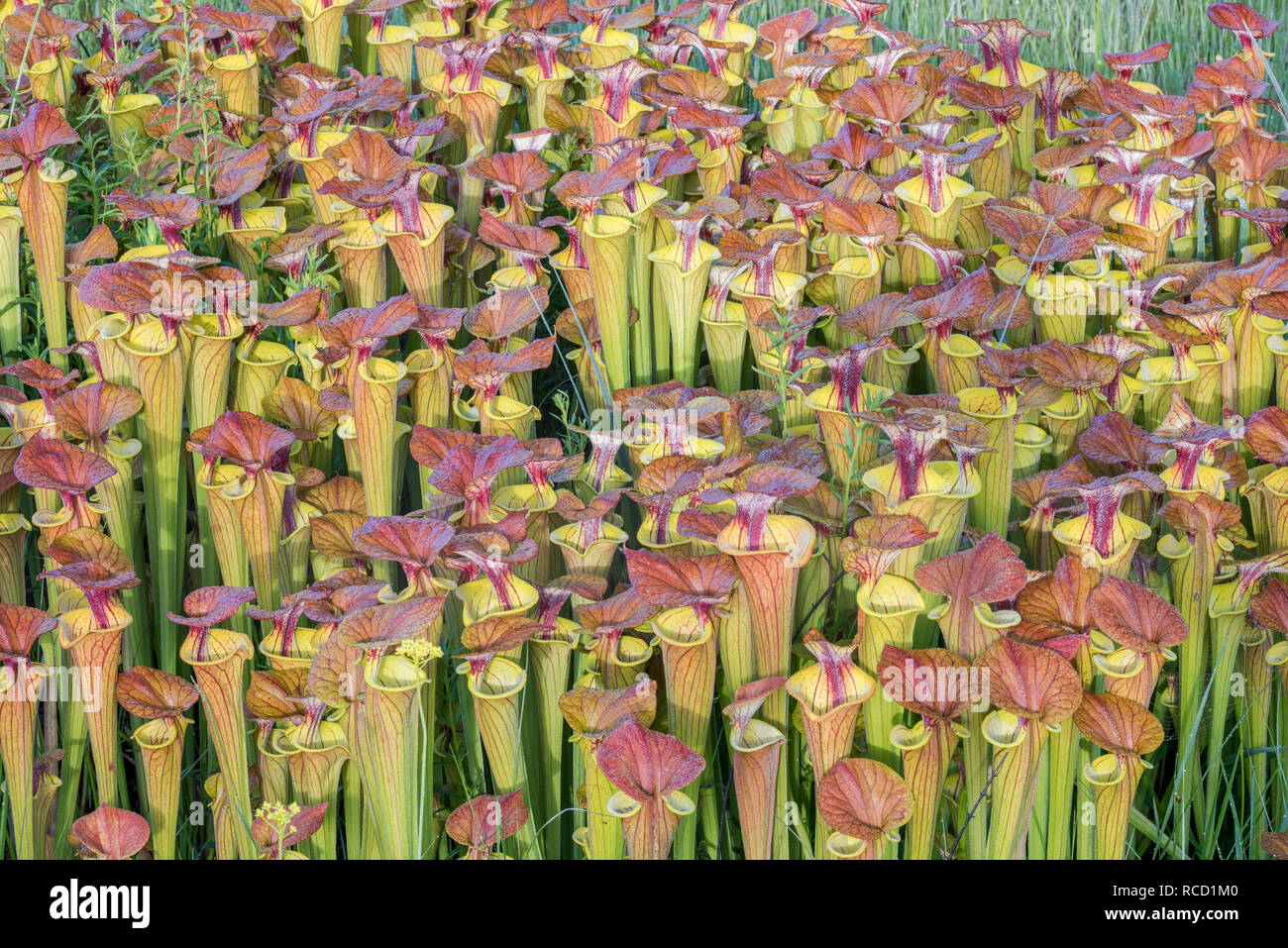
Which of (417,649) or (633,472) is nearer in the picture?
(417,649)

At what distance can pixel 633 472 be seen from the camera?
1.89 metres

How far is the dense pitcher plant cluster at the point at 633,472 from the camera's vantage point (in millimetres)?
1484

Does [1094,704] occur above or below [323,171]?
below

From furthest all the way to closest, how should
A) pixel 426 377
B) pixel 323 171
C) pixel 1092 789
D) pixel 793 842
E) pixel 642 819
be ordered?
1. pixel 323 171
2. pixel 426 377
3. pixel 793 842
4. pixel 1092 789
5. pixel 642 819

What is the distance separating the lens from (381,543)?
4.75 ft

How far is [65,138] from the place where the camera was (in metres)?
2.03

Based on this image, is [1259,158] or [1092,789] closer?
[1092,789]

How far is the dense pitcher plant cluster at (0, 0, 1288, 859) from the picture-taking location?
1.48 metres

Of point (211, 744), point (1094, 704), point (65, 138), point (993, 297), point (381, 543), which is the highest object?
point (65, 138)

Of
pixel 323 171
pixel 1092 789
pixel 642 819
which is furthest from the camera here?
pixel 323 171

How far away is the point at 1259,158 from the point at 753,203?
108 centimetres

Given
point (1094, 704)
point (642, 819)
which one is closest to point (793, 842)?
point (642, 819)
